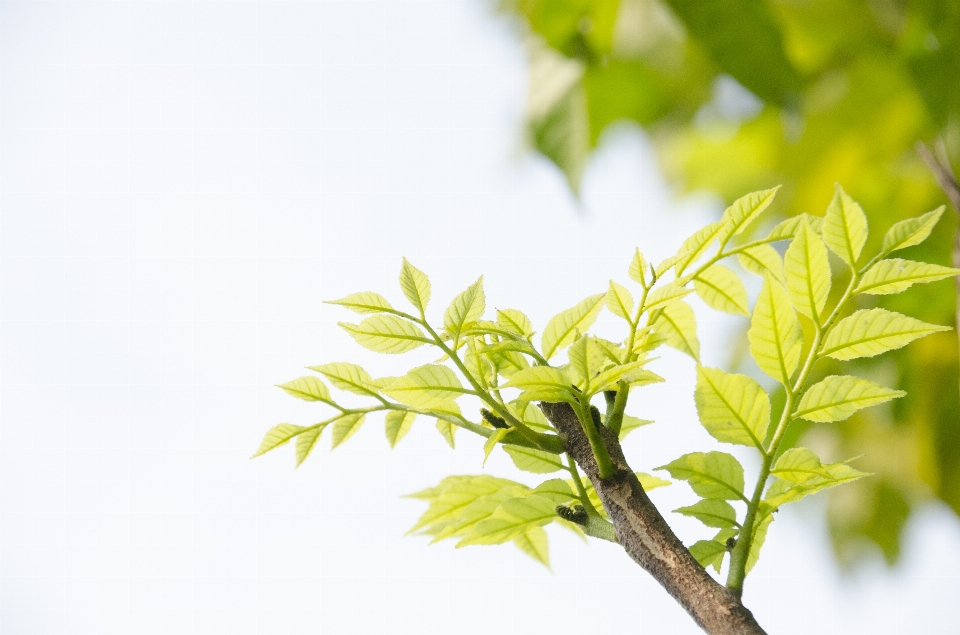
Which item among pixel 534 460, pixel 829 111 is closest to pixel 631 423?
pixel 534 460

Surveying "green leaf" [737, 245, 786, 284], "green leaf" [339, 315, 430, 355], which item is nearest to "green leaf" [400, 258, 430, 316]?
"green leaf" [339, 315, 430, 355]

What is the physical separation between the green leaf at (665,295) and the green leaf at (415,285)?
7cm

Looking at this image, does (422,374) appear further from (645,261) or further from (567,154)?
(567,154)

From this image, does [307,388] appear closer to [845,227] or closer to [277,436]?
[277,436]

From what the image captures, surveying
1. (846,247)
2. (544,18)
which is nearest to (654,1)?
(544,18)

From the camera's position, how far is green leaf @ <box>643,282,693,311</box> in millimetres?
215

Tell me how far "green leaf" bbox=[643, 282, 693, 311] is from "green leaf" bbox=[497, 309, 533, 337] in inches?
1.8

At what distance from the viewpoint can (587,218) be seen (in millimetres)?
437

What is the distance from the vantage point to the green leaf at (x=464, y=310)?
0.23m

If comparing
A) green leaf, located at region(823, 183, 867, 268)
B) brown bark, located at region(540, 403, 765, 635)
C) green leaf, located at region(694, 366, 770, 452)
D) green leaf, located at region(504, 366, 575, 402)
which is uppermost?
green leaf, located at region(823, 183, 867, 268)

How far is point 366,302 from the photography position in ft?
0.75

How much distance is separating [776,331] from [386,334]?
122 millimetres

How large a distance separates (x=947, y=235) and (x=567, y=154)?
273 mm

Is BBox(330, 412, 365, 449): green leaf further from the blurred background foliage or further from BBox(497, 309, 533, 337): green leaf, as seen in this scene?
the blurred background foliage
